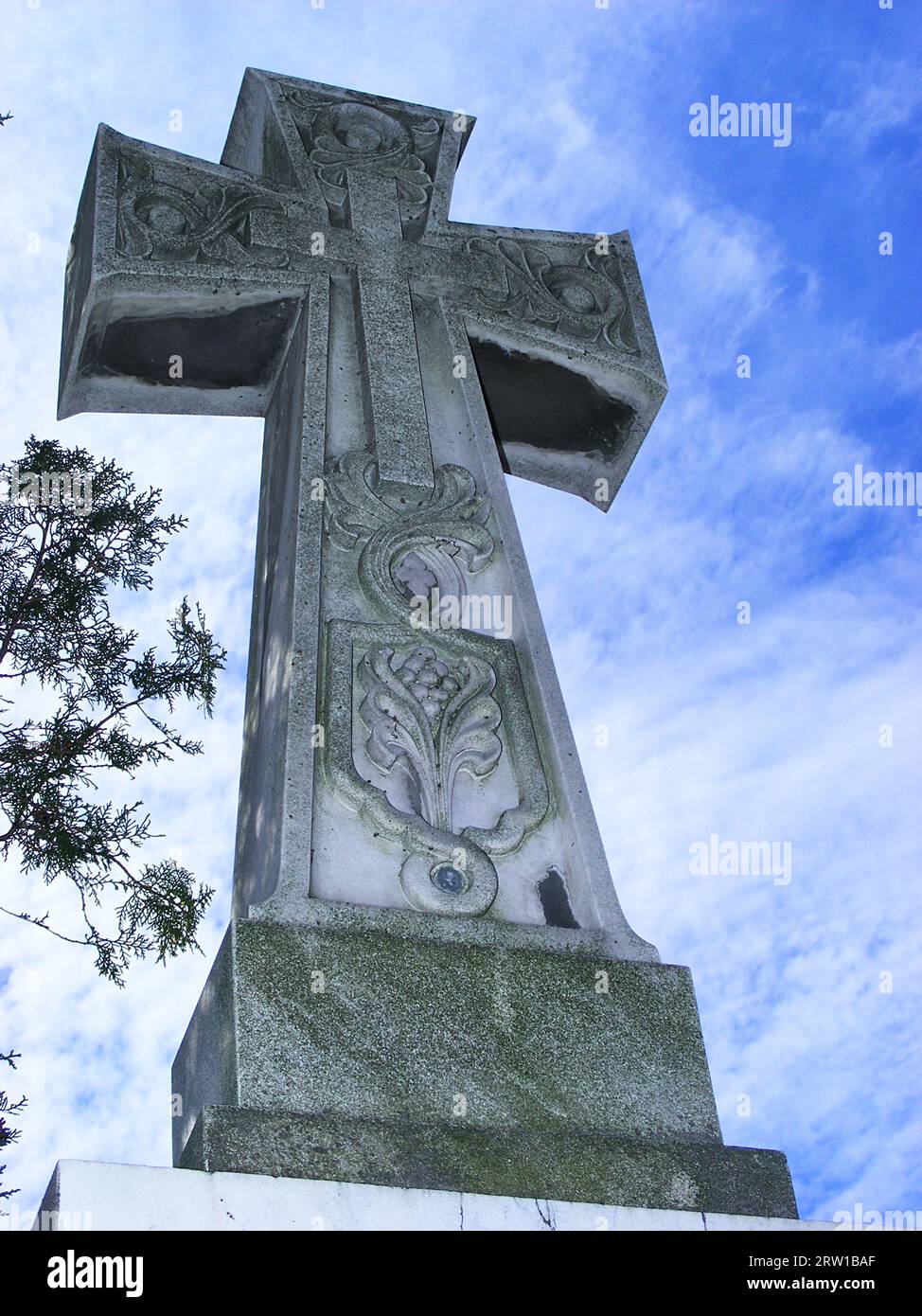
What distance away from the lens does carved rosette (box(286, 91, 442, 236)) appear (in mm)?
6793

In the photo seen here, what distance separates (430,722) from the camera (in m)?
4.91

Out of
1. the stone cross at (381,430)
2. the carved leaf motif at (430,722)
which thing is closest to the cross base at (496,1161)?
the stone cross at (381,430)

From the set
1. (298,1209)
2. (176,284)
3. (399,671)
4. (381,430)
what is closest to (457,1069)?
(298,1209)

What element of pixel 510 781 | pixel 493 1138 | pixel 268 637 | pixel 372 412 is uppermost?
pixel 372 412

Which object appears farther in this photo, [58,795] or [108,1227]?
[58,795]

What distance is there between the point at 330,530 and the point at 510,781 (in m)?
1.04

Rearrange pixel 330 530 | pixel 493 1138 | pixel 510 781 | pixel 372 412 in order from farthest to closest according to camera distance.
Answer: pixel 372 412, pixel 330 530, pixel 510 781, pixel 493 1138

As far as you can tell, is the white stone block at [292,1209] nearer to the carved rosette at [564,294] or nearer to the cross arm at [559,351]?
the cross arm at [559,351]

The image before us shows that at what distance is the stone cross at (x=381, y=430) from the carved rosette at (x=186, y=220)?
0.4 inches

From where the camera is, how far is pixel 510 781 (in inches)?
196

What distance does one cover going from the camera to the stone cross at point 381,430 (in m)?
4.71
